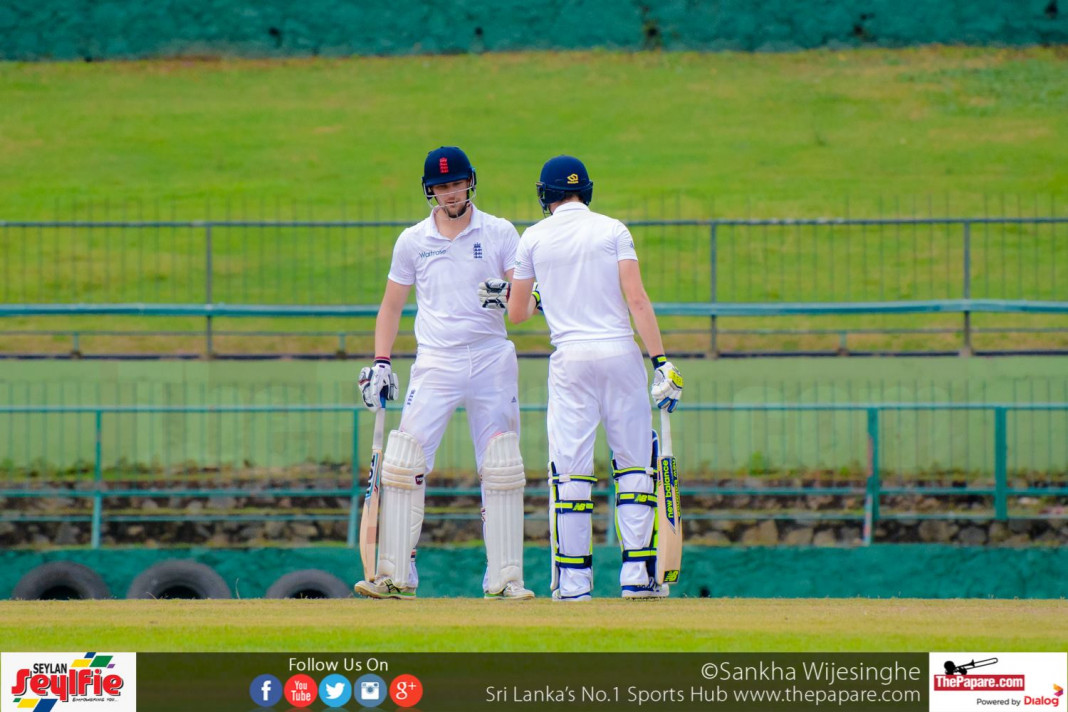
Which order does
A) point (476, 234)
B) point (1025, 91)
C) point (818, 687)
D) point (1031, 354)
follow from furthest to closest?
point (1025, 91)
point (1031, 354)
point (476, 234)
point (818, 687)

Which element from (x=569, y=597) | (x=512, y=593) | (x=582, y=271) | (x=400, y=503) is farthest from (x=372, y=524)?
(x=582, y=271)

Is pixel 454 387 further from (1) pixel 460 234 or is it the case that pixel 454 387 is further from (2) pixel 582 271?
(2) pixel 582 271

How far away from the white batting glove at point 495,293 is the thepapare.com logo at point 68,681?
2.89 metres

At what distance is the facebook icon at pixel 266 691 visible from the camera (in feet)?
23.1

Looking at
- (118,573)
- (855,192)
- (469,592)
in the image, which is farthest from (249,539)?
(855,192)

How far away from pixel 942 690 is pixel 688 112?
2496 centimetres

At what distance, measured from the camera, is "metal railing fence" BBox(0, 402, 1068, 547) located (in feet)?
47.1

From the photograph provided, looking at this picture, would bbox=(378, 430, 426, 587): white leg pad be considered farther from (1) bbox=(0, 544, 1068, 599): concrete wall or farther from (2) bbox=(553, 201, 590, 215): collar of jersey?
(1) bbox=(0, 544, 1068, 599): concrete wall

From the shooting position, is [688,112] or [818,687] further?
[688,112]

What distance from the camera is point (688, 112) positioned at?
103 feet

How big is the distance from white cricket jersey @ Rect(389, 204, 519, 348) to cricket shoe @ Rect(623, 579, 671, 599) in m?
1.53

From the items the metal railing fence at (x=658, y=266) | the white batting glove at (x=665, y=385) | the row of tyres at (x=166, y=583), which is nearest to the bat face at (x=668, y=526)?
the white batting glove at (x=665, y=385)

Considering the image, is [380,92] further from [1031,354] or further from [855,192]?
[1031,354]

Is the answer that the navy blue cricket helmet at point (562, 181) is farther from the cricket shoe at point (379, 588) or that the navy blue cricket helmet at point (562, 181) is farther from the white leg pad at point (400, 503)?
the cricket shoe at point (379, 588)
